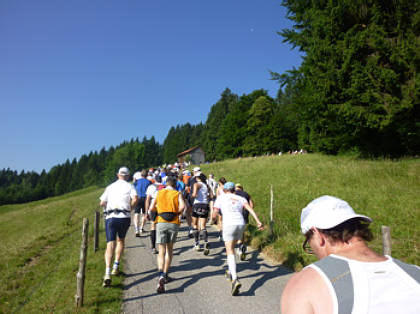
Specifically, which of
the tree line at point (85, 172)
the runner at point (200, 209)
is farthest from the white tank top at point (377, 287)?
the tree line at point (85, 172)

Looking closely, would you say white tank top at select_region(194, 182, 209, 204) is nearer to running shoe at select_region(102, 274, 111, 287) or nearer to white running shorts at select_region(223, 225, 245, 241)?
white running shorts at select_region(223, 225, 245, 241)

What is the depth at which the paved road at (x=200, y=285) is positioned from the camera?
4.86m

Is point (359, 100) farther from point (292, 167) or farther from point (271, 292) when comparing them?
point (271, 292)

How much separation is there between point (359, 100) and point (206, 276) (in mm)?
14259

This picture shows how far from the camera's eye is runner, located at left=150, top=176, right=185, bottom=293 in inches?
222

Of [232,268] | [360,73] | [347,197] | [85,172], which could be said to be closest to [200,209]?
[232,268]

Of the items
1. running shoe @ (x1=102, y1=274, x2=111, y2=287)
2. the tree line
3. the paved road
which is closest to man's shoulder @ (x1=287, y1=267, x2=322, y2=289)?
the paved road

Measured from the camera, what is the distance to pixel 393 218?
882 cm

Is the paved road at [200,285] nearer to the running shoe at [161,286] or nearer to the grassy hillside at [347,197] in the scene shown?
the running shoe at [161,286]

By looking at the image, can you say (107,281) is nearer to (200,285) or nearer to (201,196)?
(200,285)

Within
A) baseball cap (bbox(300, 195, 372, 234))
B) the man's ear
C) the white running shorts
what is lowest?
the white running shorts

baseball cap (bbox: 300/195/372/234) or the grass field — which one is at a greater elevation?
baseball cap (bbox: 300/195/372/234)

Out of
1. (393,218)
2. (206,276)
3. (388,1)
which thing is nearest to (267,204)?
(393,218)

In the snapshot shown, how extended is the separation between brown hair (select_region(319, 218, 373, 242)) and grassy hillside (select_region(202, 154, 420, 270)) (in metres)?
5.75
